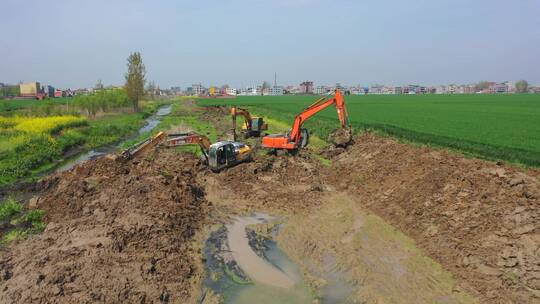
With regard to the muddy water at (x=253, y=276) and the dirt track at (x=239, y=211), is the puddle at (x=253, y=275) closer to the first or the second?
the muddy water at (x=253, y=276)

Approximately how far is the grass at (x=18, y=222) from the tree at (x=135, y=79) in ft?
155

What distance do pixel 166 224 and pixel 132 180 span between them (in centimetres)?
472

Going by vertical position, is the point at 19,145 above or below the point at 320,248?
above

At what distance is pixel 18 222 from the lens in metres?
13.0

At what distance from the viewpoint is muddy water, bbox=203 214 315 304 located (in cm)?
911

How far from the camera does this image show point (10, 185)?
18.0m

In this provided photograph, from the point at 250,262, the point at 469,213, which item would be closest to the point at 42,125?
the point at 250,262

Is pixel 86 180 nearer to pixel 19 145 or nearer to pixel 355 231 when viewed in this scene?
pixel 19 145

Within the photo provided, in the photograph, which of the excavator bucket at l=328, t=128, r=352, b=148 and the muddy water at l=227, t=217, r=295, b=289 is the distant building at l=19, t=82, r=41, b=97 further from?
the muddy water at l=227, t=217, r=295, b=289

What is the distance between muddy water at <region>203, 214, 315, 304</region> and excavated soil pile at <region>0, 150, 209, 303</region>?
832 mm

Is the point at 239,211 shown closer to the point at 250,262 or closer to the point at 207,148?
the point at 250,262

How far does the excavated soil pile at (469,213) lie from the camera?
30.0ft

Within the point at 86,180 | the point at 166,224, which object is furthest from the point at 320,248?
the point at 86,180

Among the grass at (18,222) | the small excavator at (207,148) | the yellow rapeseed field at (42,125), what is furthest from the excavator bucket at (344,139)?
the yellow rapeseed field at (42,125)
